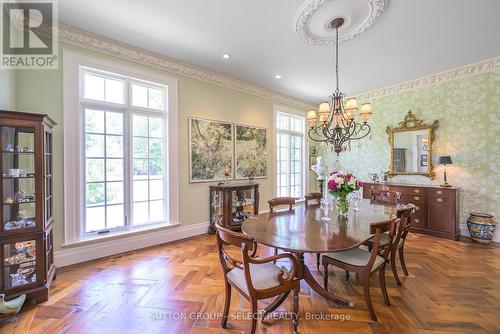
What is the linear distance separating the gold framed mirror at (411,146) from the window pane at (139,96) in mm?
4960

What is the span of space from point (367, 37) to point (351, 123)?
1244 millimetres

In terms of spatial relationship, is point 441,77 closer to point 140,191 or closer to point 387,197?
point 387,197

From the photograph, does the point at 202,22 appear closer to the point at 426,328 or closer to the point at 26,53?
the point at 26,53

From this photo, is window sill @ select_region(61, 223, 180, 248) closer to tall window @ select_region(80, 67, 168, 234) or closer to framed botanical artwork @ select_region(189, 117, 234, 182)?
tall window @ select_region(80, 67, 168, 234)

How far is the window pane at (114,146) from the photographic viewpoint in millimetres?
3092

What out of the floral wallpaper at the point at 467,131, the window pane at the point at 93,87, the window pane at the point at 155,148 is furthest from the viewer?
the floral wallpaper at the point at 467,131

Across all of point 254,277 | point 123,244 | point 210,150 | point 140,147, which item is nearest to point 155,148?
point 140,147

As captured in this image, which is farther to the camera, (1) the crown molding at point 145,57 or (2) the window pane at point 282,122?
(2) the window pane at point 282,122

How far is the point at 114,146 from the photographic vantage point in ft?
10.3

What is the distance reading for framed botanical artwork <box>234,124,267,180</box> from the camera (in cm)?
449

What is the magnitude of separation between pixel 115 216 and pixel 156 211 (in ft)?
1.91

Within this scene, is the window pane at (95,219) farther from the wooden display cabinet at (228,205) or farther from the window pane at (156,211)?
→ the wooden display cabinet at (228,205)

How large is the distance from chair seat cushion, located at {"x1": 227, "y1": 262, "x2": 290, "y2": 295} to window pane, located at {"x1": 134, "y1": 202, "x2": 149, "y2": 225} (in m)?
2.19

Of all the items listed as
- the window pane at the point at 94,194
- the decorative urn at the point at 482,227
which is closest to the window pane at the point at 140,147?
the window pane at the point at 94,194
